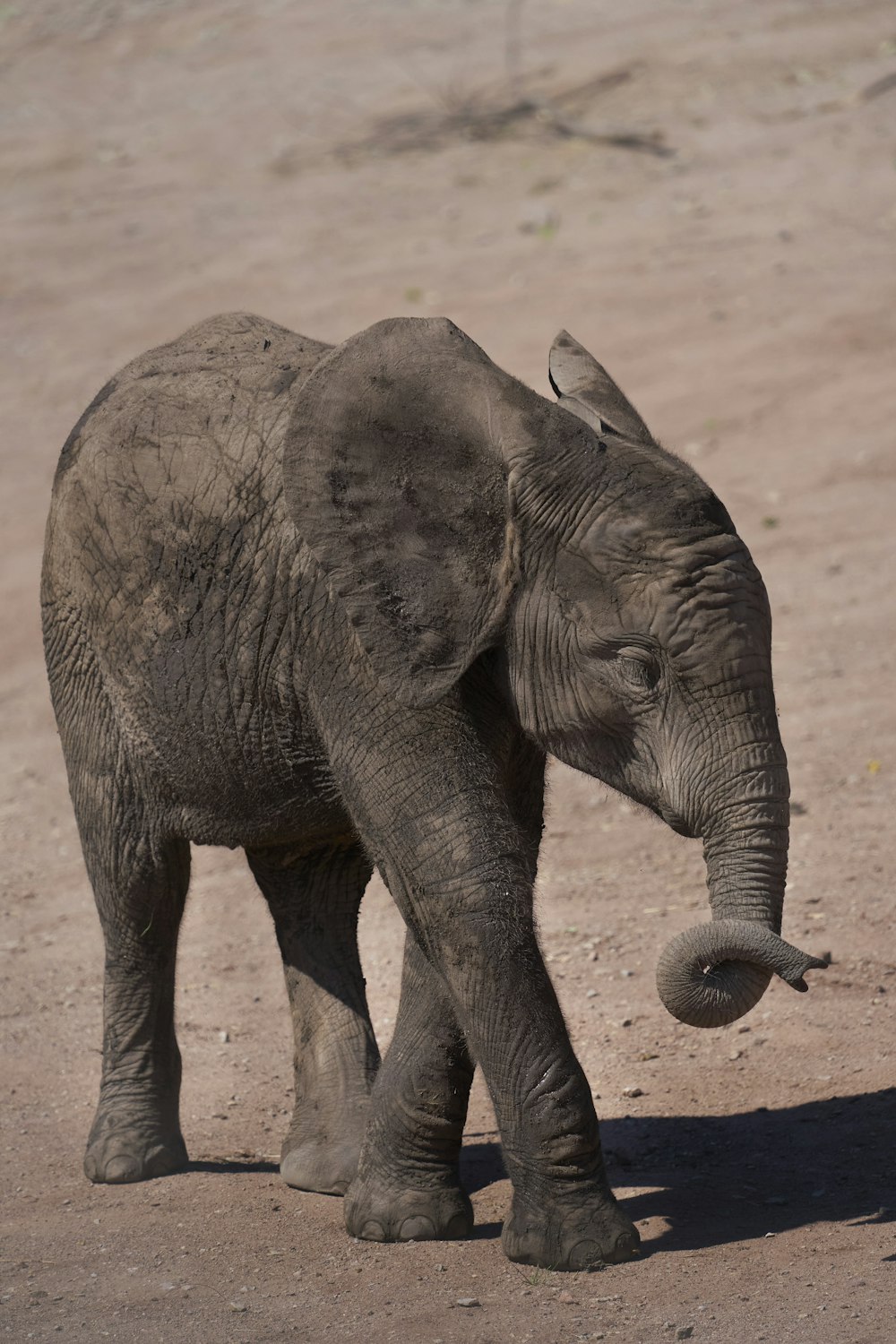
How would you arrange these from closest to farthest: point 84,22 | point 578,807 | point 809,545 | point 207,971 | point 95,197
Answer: point 207,971
point 578,807
point 809,545
point 95,197
point 84,22

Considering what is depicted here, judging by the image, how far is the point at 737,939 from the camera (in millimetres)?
4746

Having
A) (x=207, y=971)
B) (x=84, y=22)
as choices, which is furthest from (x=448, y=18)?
(x=207, y=971)

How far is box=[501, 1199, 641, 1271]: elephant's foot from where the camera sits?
5.48 m

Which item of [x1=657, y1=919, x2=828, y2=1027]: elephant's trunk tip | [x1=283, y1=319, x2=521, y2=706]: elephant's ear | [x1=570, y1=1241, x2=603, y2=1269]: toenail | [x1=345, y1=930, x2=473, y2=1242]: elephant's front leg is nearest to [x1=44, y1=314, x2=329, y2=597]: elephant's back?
[x1=283, y1=319, x2=521, y2=706]: elephant's ear

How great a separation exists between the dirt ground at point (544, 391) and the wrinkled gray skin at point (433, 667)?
596 mm

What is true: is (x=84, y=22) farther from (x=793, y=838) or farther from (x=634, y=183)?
(x=793, y=838)

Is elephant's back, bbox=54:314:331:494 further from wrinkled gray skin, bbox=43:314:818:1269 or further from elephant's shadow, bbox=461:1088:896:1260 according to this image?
elephant's shadow, bbox=461:1088:896:1260

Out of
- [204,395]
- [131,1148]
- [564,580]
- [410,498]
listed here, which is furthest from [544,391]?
[564,580]

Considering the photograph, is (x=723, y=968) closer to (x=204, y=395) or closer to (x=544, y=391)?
(x=204, y=395)

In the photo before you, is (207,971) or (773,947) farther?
(207,971)

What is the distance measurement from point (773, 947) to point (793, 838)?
15.9 feet

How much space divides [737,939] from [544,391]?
12.4 m

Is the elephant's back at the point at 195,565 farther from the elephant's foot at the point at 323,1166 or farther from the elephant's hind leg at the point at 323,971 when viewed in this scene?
the elephant's foot at the point at 323,1166

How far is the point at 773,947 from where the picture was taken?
4.73 metres
